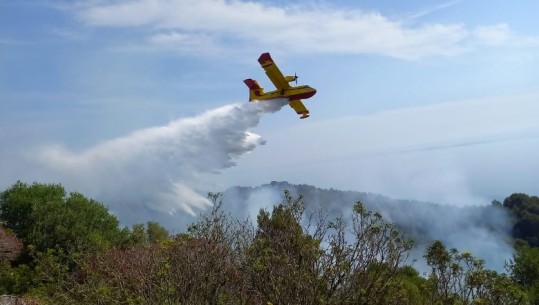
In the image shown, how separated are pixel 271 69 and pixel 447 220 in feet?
459

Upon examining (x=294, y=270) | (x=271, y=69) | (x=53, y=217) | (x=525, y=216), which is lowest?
(x=294, y=270)

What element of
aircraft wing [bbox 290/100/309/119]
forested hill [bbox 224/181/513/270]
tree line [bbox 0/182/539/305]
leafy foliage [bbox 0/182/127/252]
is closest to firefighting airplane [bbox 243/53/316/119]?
aircraft wing [bbox 290/100/309/119]

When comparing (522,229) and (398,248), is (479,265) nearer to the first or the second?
(398,248)

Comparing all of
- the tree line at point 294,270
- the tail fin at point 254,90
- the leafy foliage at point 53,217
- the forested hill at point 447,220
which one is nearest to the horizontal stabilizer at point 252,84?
the tail fin at point 254,90

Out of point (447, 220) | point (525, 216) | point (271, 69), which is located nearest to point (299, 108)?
point (271, 69)

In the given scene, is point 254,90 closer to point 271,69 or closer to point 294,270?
point 271,69

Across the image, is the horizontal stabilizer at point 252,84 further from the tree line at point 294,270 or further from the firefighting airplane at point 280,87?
the tree line at point 294,270

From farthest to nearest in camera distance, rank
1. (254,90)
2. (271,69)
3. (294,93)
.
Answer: (254,90) → (294,93) → (271,69)

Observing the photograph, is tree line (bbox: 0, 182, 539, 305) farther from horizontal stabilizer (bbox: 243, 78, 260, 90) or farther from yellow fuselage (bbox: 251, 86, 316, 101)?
horizontal stabilizer (bbox: 243, 78, 260, 90)

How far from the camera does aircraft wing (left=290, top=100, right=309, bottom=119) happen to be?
41594 millimetres

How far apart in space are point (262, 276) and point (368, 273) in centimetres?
236

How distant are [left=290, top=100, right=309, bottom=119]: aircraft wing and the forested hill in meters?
67.5

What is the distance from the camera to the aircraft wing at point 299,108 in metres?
41.6

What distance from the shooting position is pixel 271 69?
3641 cm
